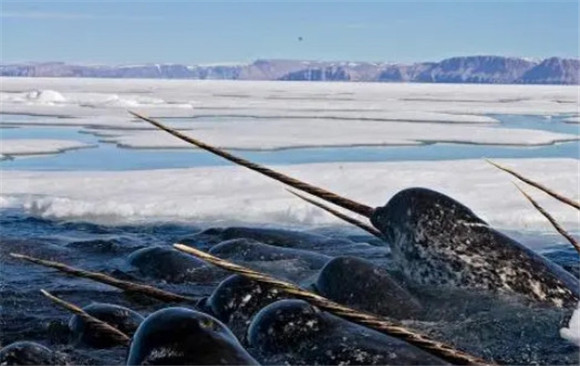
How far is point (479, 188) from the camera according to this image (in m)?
10.3

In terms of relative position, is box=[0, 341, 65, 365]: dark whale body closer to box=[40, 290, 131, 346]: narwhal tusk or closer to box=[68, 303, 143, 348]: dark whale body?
box=[40, 290, 131, 346]: narwhal tusk

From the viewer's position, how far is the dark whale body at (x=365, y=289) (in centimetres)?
457

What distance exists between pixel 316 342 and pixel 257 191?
6.64m

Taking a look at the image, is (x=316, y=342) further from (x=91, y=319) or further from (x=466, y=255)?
(x=466, y=255)

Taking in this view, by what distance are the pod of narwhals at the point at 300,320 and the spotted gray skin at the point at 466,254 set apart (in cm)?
9

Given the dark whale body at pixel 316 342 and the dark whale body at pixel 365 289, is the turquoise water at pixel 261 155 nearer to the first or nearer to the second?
the dark whale body at pixel 365 289

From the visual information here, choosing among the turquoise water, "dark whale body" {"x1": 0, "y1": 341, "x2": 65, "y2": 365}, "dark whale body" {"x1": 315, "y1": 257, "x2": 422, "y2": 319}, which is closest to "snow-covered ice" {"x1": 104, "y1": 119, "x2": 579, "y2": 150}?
the turquoise water

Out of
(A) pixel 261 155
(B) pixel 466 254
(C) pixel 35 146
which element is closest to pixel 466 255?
(B) pixel 466 254

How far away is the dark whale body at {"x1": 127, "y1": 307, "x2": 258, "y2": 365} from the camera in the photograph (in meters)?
2.43

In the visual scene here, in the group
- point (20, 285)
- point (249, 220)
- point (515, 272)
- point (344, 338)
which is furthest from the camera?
point (249, 220)

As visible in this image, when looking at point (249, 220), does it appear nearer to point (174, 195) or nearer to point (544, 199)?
point (174, 195)

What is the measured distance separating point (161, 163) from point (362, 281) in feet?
32.0

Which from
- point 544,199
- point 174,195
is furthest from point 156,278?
point 544,199

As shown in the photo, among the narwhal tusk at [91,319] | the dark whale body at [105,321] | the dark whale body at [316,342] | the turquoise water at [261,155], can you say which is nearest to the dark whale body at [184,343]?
the narwhal tusk at [91,319]
